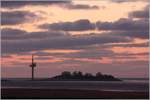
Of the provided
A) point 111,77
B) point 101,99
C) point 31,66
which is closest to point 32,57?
point 31,66

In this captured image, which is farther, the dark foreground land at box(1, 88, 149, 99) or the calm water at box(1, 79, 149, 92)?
the calm water at box(1, 79, 149, 92)

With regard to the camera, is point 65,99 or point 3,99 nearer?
point 3,99

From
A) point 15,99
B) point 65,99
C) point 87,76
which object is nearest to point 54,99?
point 65,99

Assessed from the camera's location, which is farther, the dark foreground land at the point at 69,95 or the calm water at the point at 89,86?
the calm water at the point at 89,86

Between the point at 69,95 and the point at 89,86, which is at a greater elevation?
the point at 69,95

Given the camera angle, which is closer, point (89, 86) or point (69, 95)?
point (69, 95)

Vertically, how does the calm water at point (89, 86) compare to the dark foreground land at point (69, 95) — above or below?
below

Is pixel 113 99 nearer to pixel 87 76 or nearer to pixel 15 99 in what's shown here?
pixel 15 99

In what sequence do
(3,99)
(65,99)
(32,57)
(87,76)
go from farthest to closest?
(87,76) < (32,57) < (65,99) < (3,99)

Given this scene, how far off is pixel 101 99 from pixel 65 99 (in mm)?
3414

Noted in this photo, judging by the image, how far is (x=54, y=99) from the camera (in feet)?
143

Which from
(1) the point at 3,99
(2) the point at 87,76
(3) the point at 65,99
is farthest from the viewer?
(2) the point at 87,76

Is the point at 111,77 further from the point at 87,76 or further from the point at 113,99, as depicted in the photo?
the point at 113,99

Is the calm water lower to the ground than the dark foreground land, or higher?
lower
